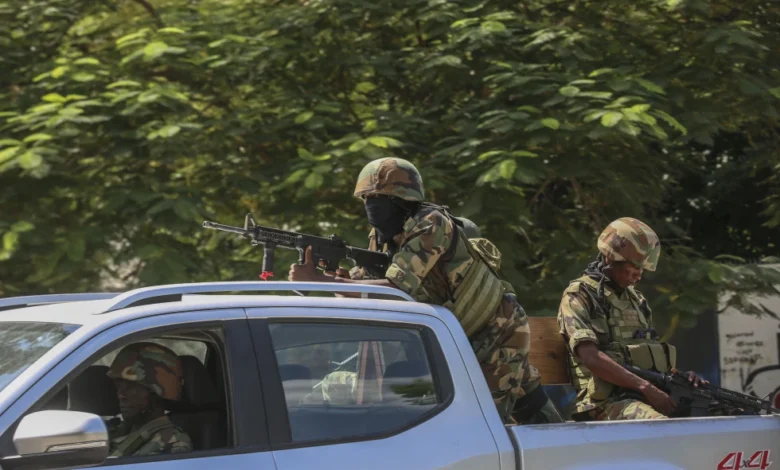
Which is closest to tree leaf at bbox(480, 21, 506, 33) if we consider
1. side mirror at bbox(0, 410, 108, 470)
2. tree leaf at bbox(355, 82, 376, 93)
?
tree leaf at bbox(355, 82, 376, 93)

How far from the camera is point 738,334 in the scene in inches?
429

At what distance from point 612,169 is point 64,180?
419 centimetres

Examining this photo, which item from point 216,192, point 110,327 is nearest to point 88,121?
point 216,192

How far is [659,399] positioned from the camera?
15.9 ft

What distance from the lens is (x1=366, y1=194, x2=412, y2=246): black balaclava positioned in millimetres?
4660

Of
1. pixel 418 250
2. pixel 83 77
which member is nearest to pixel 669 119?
pixel 418 250

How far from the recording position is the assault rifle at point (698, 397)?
485 centimetres

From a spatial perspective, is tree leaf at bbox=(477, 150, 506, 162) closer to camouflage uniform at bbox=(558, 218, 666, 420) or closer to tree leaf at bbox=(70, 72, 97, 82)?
camouflage uniform at bbox=(558, 218, 666, 420)

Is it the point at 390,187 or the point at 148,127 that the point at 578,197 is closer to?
the point at 148,127

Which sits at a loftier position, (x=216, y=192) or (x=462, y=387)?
(x=462, y=387)

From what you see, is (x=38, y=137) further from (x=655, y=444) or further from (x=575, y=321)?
(x=655, y=444)

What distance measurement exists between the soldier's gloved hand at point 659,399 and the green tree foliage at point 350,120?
305 centimetres

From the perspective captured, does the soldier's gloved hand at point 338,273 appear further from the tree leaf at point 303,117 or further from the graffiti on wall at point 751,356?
the graffiti on wall at point 751,356

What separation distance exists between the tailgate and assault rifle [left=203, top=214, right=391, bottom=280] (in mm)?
1426
